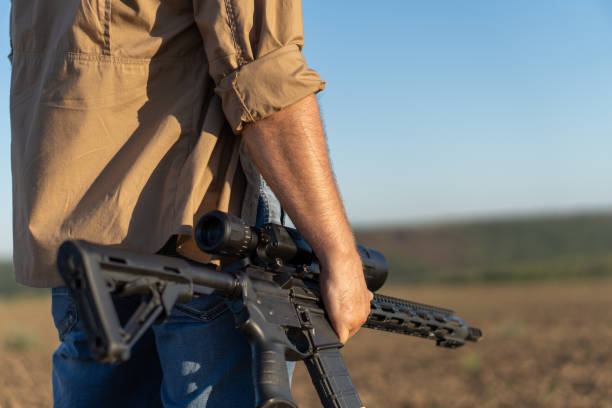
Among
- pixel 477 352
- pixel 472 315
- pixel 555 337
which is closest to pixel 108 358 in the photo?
pixel 477 352

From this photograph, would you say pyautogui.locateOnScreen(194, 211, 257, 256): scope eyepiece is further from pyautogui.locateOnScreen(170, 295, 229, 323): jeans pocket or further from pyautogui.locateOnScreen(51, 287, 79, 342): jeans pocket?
pyautogui.locateOnScreen(51, 287, 79, 342): jeans pocket

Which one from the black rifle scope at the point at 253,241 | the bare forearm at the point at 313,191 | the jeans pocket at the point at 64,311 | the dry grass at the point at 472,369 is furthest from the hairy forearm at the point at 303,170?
the dry grass at the point at 472,369

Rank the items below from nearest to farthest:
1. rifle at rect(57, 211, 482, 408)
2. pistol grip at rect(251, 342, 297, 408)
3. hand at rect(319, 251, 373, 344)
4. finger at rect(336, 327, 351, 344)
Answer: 1. rifle at rect(57, 211, 482, 408)
2. pistol grip at rect(251, 342, 297, 408)
3. hand at rect(319, 251, 373, 344)
4. finger at rect(336, 327, 351, 344)

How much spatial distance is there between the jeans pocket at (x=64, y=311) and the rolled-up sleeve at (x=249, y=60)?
2.69 ft

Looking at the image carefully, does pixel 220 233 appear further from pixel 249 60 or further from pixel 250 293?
pixel 249 60

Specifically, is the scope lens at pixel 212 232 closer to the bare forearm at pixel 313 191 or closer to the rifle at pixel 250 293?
the rifle at pixel 250 293

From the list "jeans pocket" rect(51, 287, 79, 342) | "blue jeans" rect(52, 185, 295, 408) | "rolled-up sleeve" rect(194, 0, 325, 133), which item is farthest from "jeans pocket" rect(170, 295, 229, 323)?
"rolled-up sleeve" rect(194, 0, 325, 133)

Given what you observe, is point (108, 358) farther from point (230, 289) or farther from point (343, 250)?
point (343, 250)

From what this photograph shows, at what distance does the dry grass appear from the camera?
6.68 metres

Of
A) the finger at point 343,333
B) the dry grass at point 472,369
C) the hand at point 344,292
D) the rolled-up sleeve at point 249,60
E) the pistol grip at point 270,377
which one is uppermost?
the rolled-up sleeve at point 249,60

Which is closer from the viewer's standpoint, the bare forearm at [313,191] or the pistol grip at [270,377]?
the pistol grip at [270,377]

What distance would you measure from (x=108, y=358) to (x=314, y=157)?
962mm

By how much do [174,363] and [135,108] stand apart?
34.4 inches

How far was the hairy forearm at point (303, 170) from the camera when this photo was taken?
1946 mm
